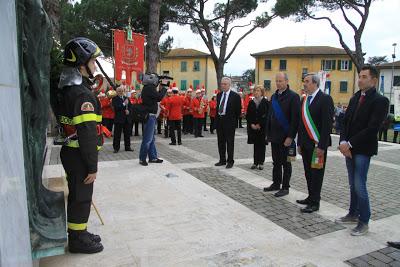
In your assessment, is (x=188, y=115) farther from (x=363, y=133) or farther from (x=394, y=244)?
(x=394, y=244)

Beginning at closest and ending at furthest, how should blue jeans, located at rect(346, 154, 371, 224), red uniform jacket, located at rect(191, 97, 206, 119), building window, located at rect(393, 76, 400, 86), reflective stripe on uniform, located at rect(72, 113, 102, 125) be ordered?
reflective stripe on uniform, located at rect(72, 113, 102, 125) → blue jeans, located at rect(346, 154, 371, 224) → red uniform jacket, located at rect(191, 97, 206, 119) → building window, located at rect(393, 76, 400, 86)

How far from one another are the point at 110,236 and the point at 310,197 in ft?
9.42

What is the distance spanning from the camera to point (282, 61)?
182ft

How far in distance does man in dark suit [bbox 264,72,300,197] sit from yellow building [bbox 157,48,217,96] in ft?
172

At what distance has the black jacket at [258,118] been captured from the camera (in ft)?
26.4

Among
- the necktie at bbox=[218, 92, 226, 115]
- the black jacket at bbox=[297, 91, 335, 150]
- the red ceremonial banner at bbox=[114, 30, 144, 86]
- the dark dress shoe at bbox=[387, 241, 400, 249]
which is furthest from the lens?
the red ceremonial banner at bbox=[114, 30, 144, 86]

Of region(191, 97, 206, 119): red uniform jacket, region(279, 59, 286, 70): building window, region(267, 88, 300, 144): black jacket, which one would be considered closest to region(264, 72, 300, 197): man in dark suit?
region(267, 88, 300, 144): black jacket

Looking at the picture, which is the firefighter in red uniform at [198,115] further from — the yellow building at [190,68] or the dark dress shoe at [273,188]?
the yellow building at [190,68]

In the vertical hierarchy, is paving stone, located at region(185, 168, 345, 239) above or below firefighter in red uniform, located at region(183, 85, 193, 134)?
below

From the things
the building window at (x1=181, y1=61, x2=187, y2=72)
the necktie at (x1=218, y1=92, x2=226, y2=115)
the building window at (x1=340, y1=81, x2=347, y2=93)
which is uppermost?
the building window at (x1=181, y1=61, x2=187, y2=72)

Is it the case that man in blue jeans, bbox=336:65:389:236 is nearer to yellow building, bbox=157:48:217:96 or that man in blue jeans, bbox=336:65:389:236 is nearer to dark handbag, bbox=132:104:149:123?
dark handbag, bbox=132:104:149:123

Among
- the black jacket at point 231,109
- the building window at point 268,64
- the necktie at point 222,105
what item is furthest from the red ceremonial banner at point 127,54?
the building window at point 268,64

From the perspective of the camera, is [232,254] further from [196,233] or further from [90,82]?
[90,82]

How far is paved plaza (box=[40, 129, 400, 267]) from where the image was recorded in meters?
3.53
